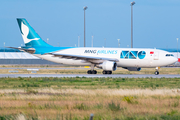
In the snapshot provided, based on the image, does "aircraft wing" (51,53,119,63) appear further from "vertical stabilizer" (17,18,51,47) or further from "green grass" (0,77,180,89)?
"green grass" (0,77,180,89)

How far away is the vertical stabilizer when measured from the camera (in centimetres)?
4772

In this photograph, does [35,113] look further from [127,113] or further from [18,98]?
[18,98]

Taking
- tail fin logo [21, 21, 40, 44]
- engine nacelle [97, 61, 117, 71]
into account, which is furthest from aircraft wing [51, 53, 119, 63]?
tail fin logo [21, 21, 40, 44]

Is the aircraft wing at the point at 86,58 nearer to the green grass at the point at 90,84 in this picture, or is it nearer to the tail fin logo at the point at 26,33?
the tail fin logo at the point at 26,33

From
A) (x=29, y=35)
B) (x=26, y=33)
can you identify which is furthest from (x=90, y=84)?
(x=26, y=33)

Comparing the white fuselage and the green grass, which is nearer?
the green grass

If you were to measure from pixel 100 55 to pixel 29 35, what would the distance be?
11.6 meters

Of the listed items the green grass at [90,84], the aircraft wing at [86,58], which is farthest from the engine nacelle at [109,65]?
the green grass at [90,84]

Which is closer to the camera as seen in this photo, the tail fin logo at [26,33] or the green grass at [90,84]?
the green grass at [90,84]

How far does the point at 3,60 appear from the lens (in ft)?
331

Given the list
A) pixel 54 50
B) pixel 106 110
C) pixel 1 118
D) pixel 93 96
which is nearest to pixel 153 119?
pixel 106 110

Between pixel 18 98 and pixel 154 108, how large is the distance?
26.1 feet

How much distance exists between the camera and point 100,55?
149ft

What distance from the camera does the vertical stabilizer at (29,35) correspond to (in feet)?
157
